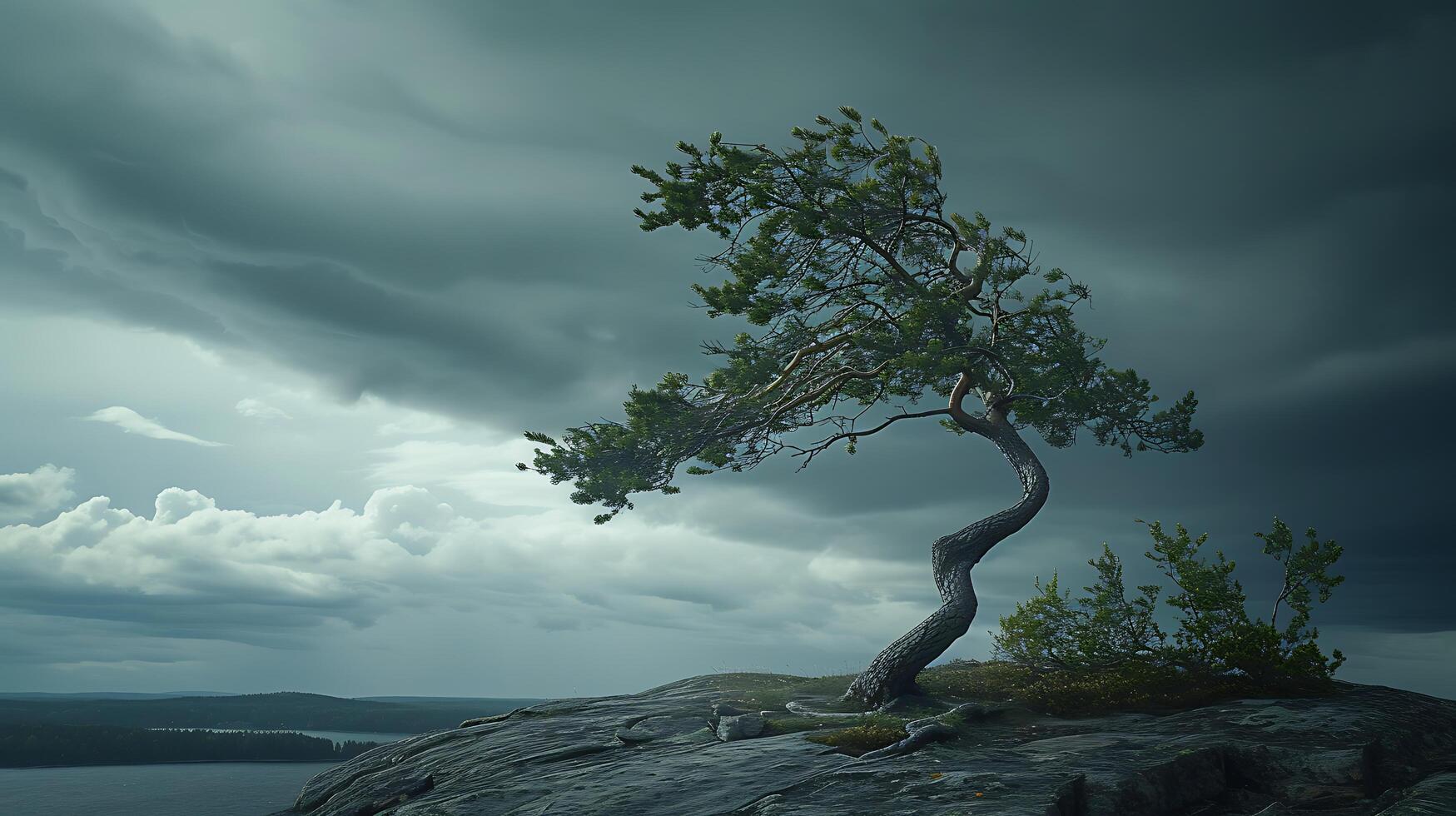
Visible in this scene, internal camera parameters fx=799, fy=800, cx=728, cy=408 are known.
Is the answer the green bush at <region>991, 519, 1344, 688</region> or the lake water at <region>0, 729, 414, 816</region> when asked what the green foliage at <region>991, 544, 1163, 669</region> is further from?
the lake water at <region>0, 729, 414, 816</region>

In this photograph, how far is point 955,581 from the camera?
62.4 ft

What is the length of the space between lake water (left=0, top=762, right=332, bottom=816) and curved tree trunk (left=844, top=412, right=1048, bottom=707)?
58690 mm

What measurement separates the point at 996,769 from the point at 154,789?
93.0 meters

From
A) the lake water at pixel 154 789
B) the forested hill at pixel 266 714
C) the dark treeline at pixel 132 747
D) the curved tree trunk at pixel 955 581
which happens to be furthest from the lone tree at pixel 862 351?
the forested hill at pixel 266 714

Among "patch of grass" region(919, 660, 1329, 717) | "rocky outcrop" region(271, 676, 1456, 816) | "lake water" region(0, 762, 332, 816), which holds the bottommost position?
"lake water" region(0, 762, 332, 816)

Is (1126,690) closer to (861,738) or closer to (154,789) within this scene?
(861,738)

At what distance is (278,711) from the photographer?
146m

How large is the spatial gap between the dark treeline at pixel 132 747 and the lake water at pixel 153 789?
2.83 ft

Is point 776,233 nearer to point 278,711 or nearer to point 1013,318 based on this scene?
point 1013,318

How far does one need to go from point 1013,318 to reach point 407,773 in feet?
60.7

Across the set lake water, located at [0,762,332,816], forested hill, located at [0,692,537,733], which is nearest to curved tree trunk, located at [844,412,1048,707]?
lake water, located at [0,762,332,816]

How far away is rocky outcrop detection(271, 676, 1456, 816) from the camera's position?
1070cm

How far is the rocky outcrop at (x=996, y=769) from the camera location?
10.7m

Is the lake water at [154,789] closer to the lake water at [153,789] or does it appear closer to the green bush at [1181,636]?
the lake water at [153,789]
